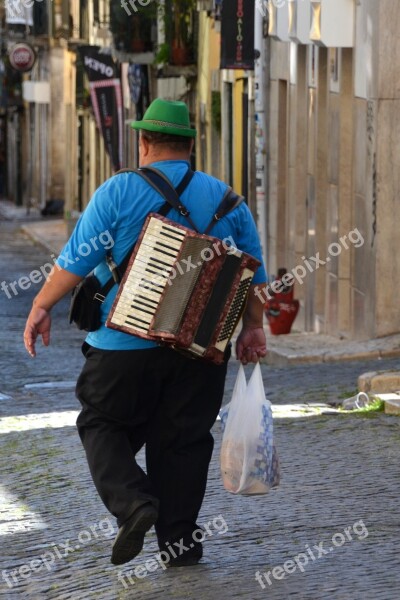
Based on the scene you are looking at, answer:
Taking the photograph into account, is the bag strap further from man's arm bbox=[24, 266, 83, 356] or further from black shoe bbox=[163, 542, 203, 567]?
black shoe bbox=[163, 542, 203, 567]

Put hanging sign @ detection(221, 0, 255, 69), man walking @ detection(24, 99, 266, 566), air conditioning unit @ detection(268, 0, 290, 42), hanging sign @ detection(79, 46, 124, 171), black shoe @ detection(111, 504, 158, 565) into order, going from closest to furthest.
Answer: black shoe @ detection(111, 504, 158, 565) → man walking @ detection(24, 99, 266, 566) → air conditioning unit @ detection(268, 0, 290, 42) → hanging sign @ detection(221, 0, 255, 69) → hanging sign @ detection(79, 46, 124, 171)

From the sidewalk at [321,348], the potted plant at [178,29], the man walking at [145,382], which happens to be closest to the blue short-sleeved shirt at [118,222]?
the man walking at [145,382]

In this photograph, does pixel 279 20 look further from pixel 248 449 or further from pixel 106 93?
pixel 106 93

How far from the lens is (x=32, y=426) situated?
1140cm

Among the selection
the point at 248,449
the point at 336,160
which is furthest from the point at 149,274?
the point at 336,160

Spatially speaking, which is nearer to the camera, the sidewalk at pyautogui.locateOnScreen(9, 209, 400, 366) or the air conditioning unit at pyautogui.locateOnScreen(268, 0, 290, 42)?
the sidewalk at pyautogui.locateOnScreen(9, 209, 400, 366)

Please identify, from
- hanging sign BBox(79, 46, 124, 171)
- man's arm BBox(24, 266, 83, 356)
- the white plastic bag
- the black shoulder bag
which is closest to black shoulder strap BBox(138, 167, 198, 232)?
the black shoulder bag

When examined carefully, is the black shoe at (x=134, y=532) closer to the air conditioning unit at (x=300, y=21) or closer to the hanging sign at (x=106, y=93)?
the air conditioning unit at (x=300, y=21)

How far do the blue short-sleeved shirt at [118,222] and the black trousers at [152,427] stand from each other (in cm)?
9

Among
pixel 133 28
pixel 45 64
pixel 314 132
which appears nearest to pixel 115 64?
pixel 133 28

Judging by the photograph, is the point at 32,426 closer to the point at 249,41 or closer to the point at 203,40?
the point at 249,41

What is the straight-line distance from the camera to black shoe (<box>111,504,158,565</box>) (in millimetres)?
6375

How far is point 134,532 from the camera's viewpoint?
251 inches

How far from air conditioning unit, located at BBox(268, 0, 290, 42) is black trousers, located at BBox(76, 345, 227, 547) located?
14756 mm
